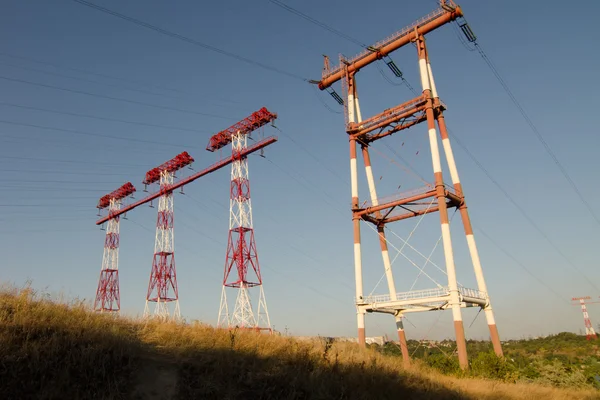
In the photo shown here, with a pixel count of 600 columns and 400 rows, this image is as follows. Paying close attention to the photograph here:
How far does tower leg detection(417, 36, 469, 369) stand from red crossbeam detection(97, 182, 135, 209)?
129ft

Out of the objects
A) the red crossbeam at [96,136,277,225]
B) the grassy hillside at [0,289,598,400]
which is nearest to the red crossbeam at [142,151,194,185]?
the red crossbeam at [96,136,277,225]

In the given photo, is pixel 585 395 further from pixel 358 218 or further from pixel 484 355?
pixel 358 218

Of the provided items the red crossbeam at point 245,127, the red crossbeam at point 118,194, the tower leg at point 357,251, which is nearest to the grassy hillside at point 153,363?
the tower leg at point 357,251

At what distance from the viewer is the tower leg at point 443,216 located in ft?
63.6

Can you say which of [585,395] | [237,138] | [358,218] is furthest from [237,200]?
[585,395]

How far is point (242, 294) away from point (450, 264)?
54.8 ft

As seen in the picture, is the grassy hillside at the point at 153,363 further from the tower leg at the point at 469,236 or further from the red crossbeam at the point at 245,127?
the red crossbeam at the point at 245,127

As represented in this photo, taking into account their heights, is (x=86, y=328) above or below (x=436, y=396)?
above

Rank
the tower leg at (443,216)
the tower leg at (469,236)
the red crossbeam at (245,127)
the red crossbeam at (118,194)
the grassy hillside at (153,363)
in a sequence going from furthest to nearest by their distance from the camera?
the red crossbeam at (118,194) < the red crossbeam at (245,127) < the tower leg at (469,236) < the tower leg at (443,216) < the grassy hillside at (153,363)

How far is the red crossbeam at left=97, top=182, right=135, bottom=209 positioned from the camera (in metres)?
51.6

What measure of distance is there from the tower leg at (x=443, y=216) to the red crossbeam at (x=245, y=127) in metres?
15.3

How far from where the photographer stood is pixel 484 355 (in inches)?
754

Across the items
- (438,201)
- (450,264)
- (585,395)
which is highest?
(438,201)

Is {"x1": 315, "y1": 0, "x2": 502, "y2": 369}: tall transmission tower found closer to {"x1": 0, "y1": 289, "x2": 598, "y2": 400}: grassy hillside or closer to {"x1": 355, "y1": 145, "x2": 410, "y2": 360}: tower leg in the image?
{"x1": 355, "y1": 145, "x2": 410, "y2": 360}: tower leg
